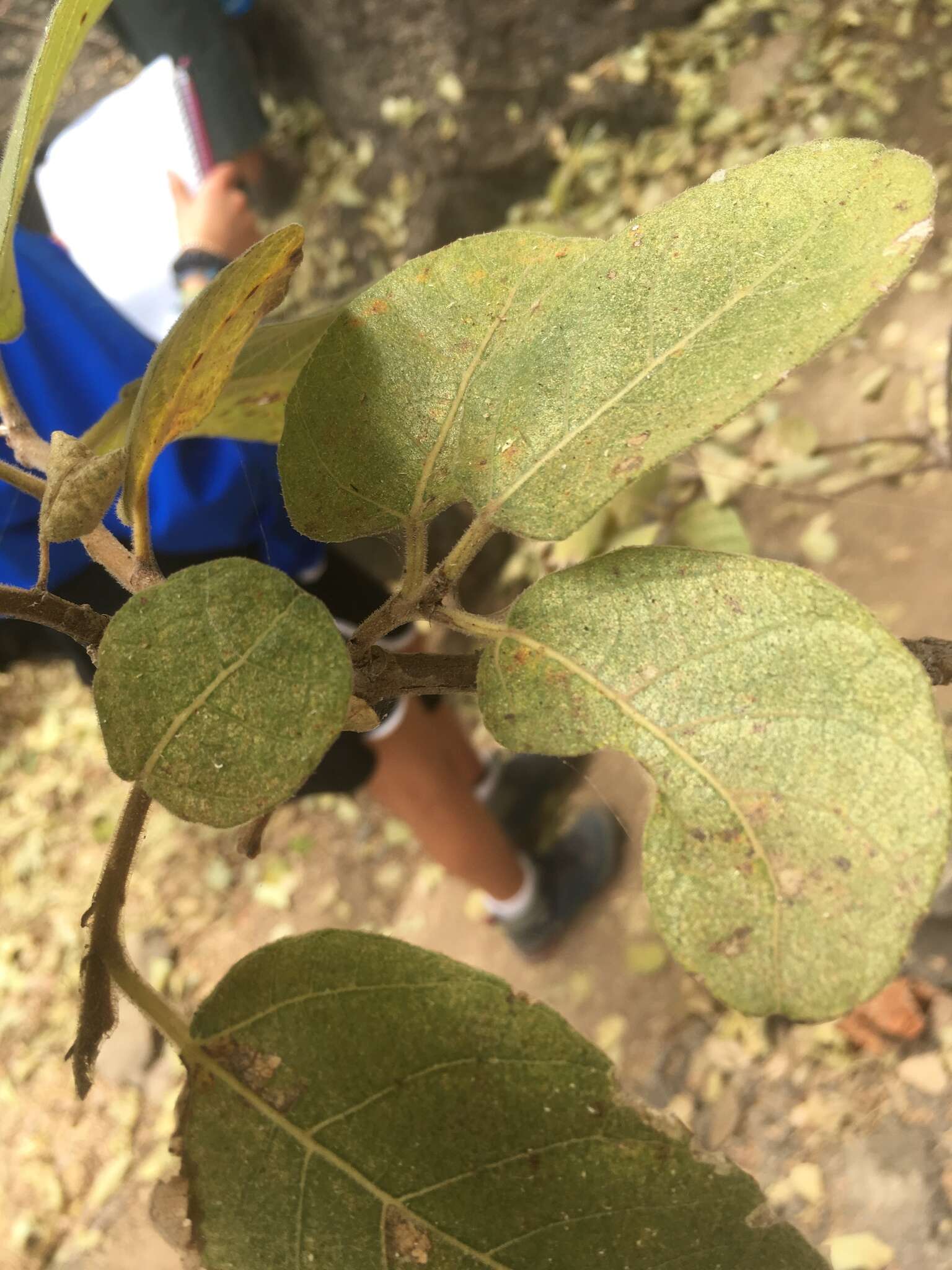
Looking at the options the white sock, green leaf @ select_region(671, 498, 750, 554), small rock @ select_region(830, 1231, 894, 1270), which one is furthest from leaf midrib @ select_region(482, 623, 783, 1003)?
the white sock

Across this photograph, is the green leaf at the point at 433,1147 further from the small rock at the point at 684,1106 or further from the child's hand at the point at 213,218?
the child's hand at the point at 213,218

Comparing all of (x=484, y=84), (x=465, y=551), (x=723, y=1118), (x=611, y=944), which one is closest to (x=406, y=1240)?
(x=465, y=551)

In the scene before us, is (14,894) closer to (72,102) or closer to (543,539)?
(72,102)

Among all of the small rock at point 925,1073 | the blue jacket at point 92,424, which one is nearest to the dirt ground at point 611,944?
the small rock at point 925,1073

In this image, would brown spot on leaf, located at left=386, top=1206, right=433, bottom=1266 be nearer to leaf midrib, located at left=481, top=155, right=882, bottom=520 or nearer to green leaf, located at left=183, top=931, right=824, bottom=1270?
green leaf, located at left=183, top=931, right=824, bottom=1270

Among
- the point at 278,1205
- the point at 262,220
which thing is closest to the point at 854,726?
the point at 278,1205

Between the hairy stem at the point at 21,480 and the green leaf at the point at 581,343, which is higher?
the hairy stem at the point at 21,480
